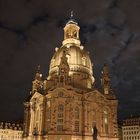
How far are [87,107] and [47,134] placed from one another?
12402 mm

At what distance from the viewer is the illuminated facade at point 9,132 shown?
10650 cm

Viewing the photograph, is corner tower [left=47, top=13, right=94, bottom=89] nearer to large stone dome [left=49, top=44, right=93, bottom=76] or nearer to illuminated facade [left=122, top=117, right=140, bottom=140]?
large stone dome [left=49, top=44, right=93, bottom=76]

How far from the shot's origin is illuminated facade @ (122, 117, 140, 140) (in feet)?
356

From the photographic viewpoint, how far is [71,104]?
7231 centimetres

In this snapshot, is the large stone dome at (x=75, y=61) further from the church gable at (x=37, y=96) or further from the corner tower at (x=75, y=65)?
the church gable at (x=37, y=96)

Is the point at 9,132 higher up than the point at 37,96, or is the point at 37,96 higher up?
the point at 37,96

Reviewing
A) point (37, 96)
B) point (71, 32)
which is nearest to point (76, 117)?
point (37, 96)

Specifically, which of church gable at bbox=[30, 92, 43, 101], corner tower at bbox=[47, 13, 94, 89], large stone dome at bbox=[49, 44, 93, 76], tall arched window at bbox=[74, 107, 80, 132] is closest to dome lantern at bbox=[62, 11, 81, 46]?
corner tower at bbox=[47, 13, 94, 89]

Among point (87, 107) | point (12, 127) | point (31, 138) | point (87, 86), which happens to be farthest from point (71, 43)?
point (12, 127)

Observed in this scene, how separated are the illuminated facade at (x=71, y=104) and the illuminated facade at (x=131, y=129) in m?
32.7

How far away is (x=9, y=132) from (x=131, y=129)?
45.7 meters

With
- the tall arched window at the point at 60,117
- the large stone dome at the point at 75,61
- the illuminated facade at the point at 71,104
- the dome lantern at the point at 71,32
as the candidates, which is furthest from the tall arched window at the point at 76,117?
the dome lantern at the point at 71,32

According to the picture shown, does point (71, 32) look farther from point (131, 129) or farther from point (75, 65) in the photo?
point (131, 129)

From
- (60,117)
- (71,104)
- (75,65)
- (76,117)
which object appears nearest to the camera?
(60,117)
